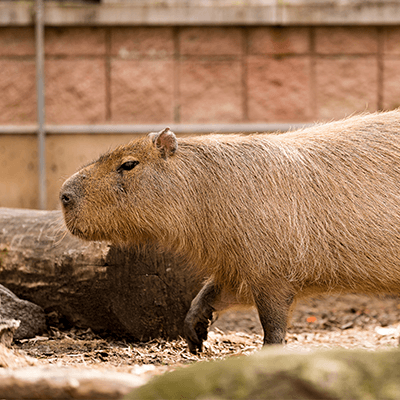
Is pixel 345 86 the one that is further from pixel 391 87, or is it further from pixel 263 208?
pixel 263 208

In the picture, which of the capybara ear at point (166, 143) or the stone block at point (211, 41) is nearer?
the capybara ear at point (166, 143)

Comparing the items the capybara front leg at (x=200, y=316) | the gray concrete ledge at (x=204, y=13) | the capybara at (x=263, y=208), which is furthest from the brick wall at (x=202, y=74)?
the capybara front leg at (x=200, y=316)

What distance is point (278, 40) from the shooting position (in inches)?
260

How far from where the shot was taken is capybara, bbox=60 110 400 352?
10.3ft

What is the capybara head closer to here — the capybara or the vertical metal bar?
the capybara

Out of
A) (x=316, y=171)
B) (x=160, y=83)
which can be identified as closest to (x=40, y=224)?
(x=316, y=171)

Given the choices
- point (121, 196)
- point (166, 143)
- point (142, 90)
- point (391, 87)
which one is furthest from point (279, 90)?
point (121, 196)

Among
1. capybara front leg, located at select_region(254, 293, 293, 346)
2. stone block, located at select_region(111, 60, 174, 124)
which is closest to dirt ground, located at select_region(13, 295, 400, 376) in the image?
capybara front leg, located at select_region(254, 293, 293, 346)

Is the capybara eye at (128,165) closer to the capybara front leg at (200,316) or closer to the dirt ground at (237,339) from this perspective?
the capybara front leg at (200,316)

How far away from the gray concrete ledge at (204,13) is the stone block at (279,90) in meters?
0.46

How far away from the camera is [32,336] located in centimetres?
384

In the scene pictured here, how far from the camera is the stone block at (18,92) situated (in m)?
6.59

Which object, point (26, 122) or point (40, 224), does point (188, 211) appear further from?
point (26, 122)

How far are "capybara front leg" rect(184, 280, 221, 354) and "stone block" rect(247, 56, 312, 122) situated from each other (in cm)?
340
